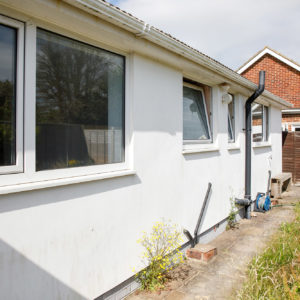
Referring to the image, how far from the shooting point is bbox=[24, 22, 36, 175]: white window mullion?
2465 mm

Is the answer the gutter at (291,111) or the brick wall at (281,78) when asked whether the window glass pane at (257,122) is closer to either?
the gutter at (291,111)

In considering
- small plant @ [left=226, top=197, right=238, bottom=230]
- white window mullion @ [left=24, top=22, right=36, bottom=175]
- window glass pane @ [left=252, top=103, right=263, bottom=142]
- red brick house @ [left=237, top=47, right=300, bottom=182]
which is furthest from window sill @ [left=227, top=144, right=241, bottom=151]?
red brick house @ [left=237, top=47, right=300, bottom=182]

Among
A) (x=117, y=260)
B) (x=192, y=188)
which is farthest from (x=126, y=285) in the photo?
(x=192, y=188)

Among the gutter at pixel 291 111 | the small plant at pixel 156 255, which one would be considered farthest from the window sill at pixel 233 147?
the gutter at pixel 291 111

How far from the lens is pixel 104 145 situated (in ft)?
11.0

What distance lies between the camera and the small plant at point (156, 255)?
3756mm

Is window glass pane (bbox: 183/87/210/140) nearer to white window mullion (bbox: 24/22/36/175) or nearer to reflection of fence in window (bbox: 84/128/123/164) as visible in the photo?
reflection of fence in window (bbox: 84/128/123/164)

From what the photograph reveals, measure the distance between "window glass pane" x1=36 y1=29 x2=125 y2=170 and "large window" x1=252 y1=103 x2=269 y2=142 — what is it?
6440 millimetres

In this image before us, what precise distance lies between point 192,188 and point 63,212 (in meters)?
2.72

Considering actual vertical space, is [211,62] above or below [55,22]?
above

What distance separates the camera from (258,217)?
24.8 feet

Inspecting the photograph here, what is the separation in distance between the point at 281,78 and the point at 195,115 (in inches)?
522

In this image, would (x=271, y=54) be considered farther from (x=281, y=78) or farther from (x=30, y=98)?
(x=30, y=98)

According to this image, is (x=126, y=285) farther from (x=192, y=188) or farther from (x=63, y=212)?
(x=192, y=188)
